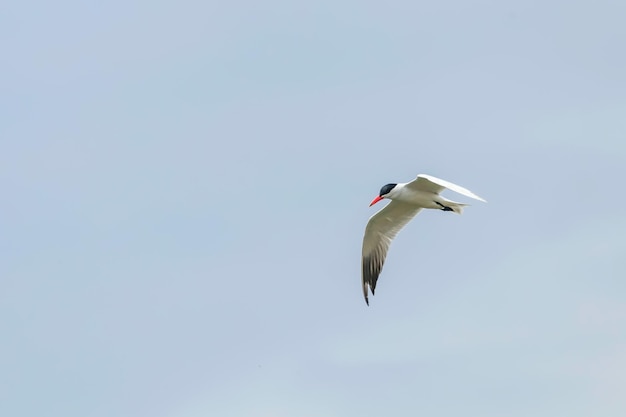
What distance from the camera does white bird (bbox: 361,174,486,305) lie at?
36.4 m

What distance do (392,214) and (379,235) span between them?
886 mm

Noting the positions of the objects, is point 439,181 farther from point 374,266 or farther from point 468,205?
point 374,266

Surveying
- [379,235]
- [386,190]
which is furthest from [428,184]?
[379,235]

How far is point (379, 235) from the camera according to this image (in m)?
38.9

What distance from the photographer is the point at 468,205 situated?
120 feet

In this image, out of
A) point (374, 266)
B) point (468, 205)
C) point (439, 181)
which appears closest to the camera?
point (439, 181)

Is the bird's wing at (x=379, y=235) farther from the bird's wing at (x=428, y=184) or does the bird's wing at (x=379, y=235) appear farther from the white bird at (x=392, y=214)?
the bird's wing at (x=428, y=184)

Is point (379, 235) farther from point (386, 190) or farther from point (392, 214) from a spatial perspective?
point (386, 190)

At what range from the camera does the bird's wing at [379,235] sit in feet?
126

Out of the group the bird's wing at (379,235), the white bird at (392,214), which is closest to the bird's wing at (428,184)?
the white bird at (392,214)

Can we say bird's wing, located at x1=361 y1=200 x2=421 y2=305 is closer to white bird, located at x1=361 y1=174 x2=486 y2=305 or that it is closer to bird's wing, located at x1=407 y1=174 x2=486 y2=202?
white bird, located at x1=361 y1=174 x2=486 y2=305

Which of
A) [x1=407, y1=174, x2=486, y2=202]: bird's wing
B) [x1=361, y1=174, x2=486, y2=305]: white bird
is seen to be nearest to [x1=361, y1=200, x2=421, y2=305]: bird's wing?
[x1=361, y1=174, x2=486, y2=305]: white bird

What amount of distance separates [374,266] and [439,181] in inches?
247

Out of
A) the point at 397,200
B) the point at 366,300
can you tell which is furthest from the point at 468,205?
the point at 366,300
